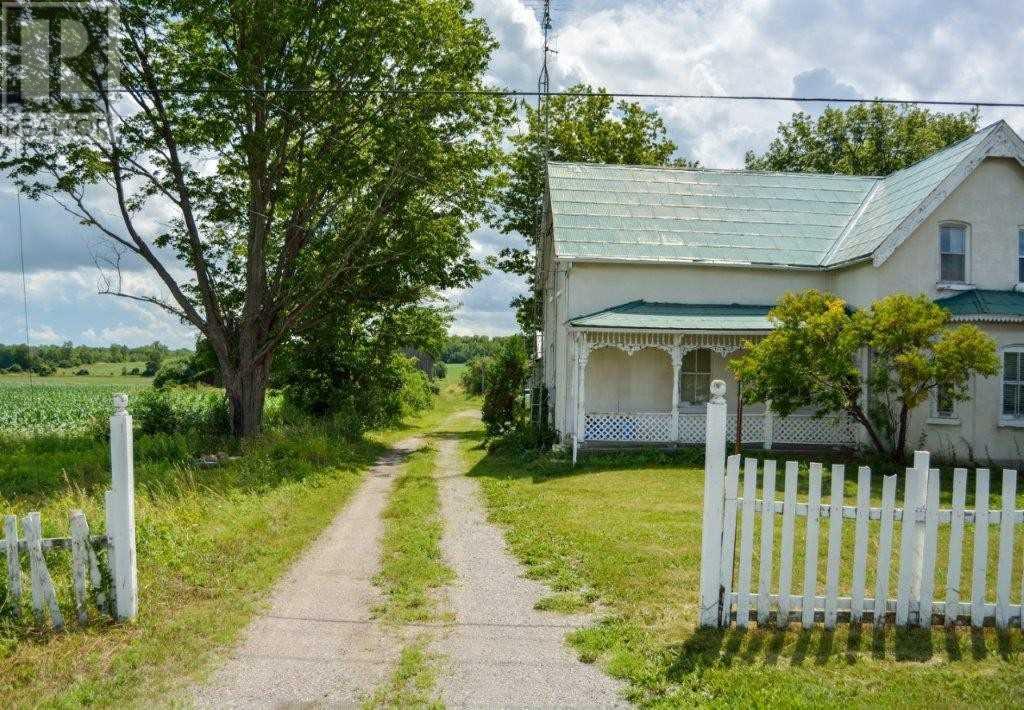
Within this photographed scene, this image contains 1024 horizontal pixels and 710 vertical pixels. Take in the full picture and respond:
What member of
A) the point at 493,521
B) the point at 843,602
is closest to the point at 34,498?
the point at 493,521

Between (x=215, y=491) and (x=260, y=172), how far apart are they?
36.1 feet

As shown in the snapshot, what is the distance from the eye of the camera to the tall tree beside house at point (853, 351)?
1566 cm

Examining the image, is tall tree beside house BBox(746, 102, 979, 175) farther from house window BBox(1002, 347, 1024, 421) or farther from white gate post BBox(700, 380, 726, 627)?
white gate post BBox(700, 380, 726, 627)

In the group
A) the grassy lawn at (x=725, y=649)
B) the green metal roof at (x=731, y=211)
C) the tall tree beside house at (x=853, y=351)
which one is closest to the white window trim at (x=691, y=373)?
the green metal roof at (x=731, y=211)

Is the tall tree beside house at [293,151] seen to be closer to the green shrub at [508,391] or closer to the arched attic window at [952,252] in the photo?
Result: the green shrub at [508,391]

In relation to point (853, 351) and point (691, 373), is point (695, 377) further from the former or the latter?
point (853, 351)

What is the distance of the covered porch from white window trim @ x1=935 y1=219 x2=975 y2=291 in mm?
4139

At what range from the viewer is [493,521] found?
1238 cm

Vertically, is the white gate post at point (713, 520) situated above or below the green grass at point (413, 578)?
above

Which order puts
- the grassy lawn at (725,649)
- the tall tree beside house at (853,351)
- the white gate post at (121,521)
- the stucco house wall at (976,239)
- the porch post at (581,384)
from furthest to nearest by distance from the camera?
the stucco house wall at (976,239), the porch post at (581,384), the tall tree beside house at (853,351), the white gate post at (121,521), the grassy lawn at (725,649)

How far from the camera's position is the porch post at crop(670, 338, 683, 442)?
1934cm

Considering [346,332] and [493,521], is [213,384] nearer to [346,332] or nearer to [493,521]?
[346,332]

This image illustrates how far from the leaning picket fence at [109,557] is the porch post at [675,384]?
14.5m

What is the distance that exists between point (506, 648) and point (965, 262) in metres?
17.9
